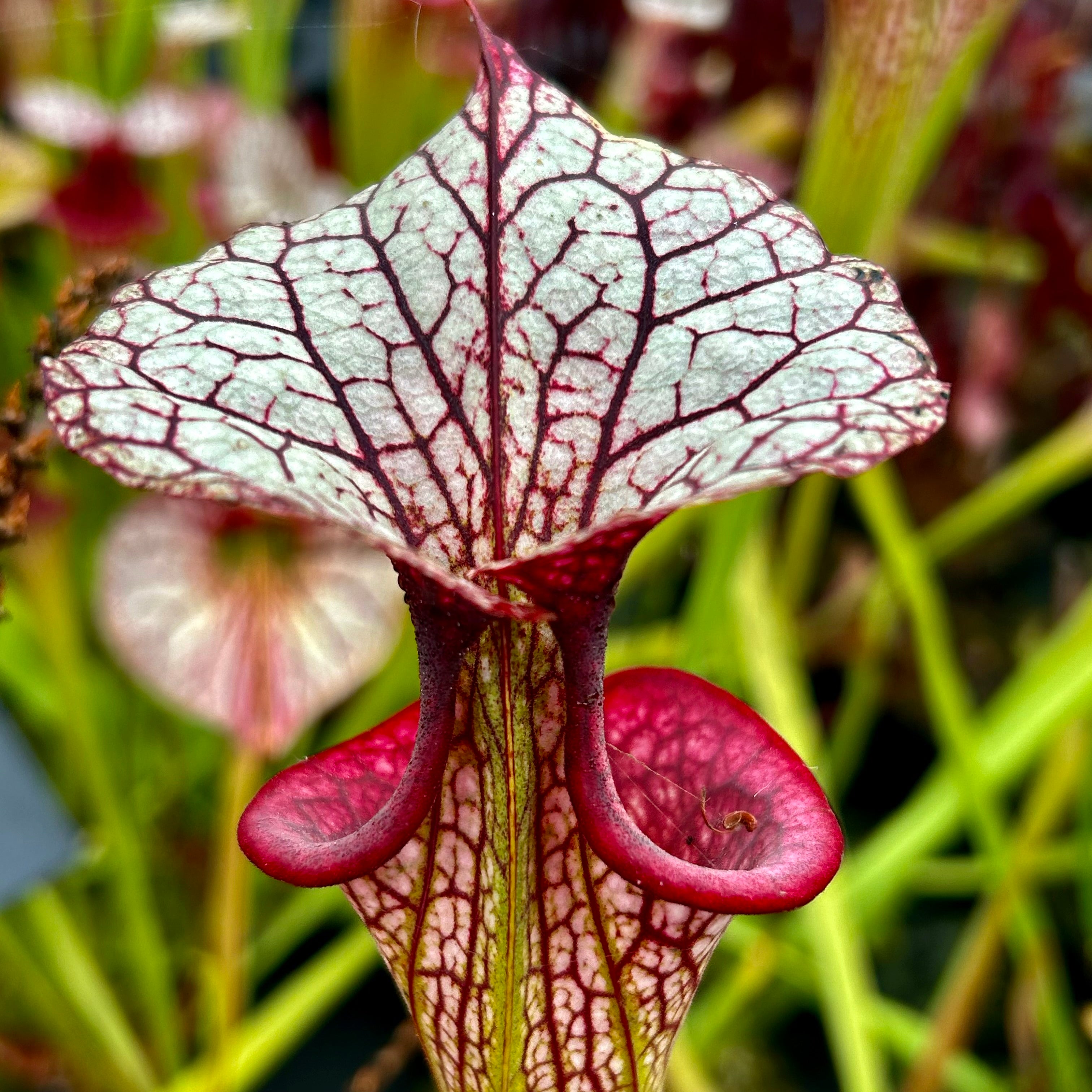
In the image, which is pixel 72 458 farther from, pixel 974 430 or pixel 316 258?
pixel 974 430

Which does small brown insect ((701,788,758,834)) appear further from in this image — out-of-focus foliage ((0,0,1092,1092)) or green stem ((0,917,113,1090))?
green stem ((0,917,113,1090))

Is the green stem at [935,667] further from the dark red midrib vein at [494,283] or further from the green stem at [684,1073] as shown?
the dark red midrib vein at [494,283]

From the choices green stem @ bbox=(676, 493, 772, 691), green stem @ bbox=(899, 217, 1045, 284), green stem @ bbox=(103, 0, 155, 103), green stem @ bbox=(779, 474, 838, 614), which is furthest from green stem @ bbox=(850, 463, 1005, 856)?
green stem @ bbox=(103, 0, 155, 103)

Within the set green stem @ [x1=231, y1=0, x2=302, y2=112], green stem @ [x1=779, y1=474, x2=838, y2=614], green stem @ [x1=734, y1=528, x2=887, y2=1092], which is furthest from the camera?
green stem @ [x1=231, y1=0, x2=302, y2=112]

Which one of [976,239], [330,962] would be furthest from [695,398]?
[976,239]

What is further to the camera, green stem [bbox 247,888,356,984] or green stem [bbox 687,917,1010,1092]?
green stem [bbox 247,888,356,984]

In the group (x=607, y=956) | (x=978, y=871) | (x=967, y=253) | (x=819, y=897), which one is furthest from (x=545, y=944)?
(x=967, y=253)
